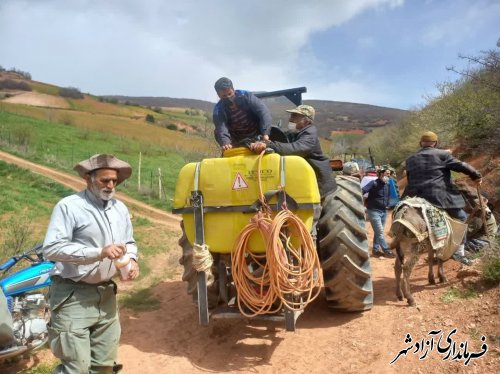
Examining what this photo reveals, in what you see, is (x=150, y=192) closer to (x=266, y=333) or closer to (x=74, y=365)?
(x=266, y=333)

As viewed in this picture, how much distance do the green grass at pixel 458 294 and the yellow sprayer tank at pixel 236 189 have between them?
1.68m

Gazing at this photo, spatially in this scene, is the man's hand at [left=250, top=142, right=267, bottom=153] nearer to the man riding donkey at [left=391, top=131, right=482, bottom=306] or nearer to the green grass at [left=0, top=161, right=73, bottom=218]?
the man riding donkey at [left=391, top=131, right=482, bottom=306]

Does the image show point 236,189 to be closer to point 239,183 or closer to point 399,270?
point 239,183

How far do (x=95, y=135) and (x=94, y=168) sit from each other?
2730 cm

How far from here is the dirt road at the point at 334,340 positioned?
3357 mm

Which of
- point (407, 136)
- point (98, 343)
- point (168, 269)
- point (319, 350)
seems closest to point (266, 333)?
point (319, 350)

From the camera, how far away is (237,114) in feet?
15.0

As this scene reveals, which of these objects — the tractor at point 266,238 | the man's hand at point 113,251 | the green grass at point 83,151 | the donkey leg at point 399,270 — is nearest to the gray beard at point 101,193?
the man's hand at point 113,251

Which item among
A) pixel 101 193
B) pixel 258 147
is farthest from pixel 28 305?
pixel 258 147

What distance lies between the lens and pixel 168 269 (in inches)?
287

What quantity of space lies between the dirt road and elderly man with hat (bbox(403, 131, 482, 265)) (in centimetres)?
81

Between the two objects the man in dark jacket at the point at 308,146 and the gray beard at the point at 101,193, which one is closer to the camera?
the gray beard at the point at 101,193

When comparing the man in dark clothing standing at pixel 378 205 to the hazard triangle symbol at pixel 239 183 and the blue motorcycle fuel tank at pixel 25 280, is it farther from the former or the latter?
the blue motorcycle fuel tank at pixel 25 280

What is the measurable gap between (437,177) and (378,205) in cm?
251
